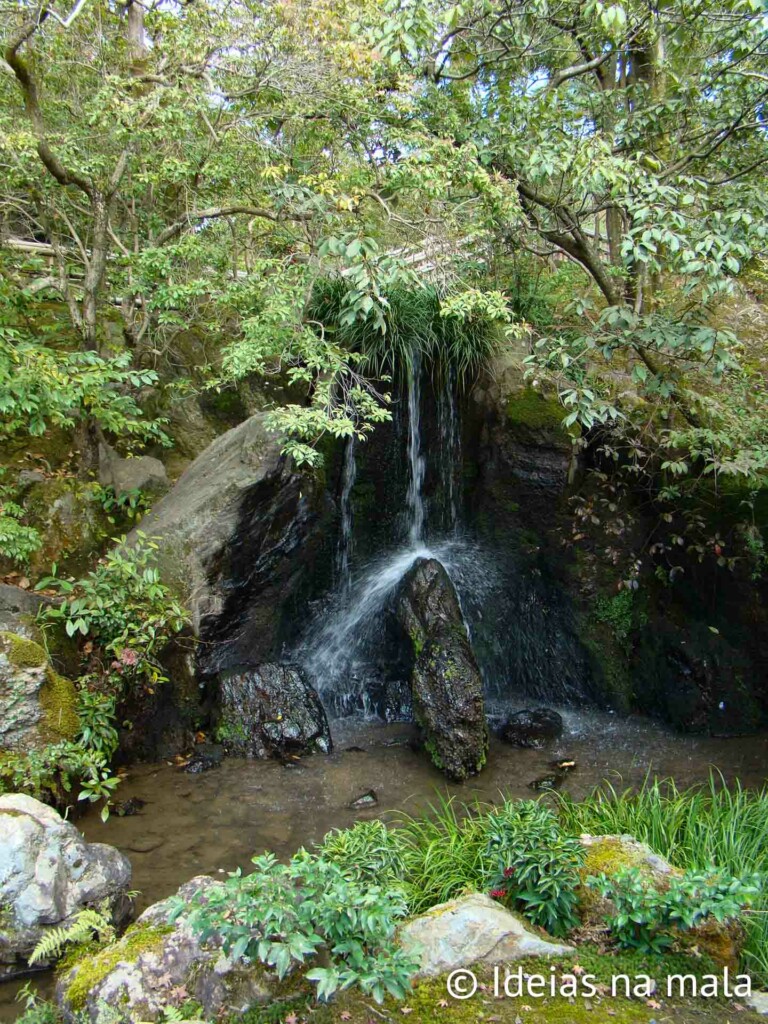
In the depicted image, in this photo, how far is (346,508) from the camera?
322 inches

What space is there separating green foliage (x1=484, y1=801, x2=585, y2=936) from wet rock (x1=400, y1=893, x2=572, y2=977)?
0.16m

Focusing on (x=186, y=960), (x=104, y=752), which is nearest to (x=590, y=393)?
(x=186, y=960)

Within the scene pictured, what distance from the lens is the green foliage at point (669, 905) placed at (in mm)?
2774

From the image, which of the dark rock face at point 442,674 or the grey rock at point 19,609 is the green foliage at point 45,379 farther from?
the dark rock face at point 442,674

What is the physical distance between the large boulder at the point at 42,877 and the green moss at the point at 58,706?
0.93m

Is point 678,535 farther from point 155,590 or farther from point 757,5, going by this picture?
point 155,590

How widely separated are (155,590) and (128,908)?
Answer: 2337mm

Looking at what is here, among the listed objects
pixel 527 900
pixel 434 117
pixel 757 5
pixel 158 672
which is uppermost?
pixel 434 117

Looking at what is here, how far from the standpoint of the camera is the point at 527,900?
320 centimetres

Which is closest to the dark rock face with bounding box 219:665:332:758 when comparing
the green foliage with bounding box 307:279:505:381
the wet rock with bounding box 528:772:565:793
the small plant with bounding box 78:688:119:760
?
the small plant with bounding box 78:688:119:760

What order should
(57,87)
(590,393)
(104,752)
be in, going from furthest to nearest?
(57,87)
(104,752)
(590,393)

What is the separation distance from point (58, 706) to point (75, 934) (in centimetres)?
203

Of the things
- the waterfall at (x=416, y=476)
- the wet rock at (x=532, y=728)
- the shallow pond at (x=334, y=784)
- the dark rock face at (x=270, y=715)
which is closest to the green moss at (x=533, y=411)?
the waterfall at (x=416, y=476)

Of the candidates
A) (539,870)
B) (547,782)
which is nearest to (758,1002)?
(539,870)
